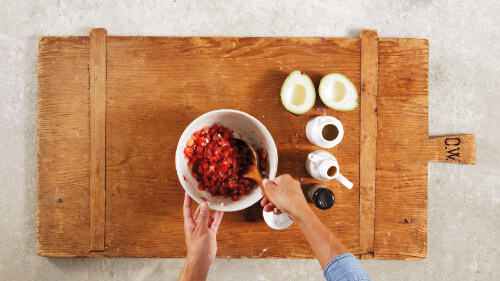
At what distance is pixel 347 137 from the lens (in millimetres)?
1278

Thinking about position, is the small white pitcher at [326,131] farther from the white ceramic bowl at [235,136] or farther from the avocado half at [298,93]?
the white ceramic bowl at [235,136]

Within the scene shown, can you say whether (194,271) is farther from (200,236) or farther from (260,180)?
(260,180)

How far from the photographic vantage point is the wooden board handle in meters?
1.32

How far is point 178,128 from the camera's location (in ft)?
4.15

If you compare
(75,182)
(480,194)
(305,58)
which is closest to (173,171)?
(75,182)

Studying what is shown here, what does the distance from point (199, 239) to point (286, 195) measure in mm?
385

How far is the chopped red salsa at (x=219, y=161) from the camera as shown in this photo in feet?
3.65

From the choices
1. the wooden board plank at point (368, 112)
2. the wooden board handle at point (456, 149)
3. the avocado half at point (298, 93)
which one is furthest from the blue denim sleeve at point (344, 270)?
the wooden board handle at point (456, 149)

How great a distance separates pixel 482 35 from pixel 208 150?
1.52 m

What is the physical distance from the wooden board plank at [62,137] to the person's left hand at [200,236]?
1.60ft

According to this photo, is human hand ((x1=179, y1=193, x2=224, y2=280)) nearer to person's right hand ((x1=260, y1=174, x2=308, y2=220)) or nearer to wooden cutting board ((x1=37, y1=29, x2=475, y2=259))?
wooden cutting board ((x1=37, y1=29, x2=475, y2=259))

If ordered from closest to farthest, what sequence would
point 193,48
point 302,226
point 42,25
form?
point 302,226
point 193,48
point 42,25

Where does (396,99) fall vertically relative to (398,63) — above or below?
below

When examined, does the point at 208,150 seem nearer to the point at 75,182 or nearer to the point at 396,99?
the point at 75,182
